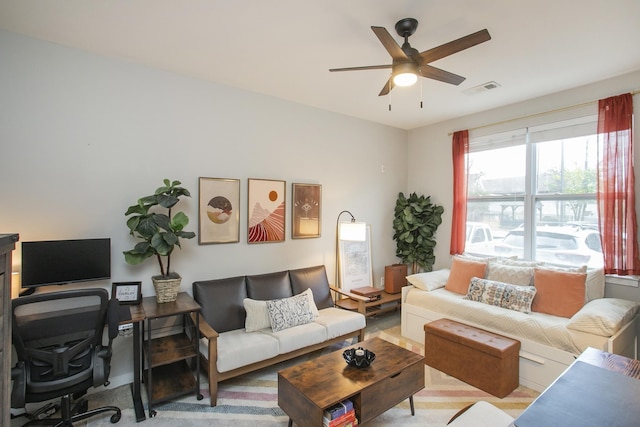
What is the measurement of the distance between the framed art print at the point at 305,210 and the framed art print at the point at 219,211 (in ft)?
2.38

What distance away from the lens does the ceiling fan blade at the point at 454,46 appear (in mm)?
1808

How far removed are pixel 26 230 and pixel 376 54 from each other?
3108 mm

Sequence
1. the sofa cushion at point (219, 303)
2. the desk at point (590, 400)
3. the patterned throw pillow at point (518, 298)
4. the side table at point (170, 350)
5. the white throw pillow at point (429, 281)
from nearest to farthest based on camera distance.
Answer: the desk at point (590, 400)
the side table at point (170, 350)
the sofa cushion at point (219, 303)
the patterned throw pillow at point (518, 298)
the white throw pillow at point (429, 281)

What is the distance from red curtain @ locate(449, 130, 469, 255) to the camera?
4.39 meters

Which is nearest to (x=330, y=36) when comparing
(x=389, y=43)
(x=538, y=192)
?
(x=389, y=43)

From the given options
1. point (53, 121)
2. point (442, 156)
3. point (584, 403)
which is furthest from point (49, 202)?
point (442, 156)

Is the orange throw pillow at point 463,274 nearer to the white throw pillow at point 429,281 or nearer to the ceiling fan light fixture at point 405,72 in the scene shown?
the white throw pillow at point 429,281

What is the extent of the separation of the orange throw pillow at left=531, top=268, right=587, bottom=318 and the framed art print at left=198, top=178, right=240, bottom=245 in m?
3.20

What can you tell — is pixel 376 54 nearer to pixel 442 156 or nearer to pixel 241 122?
pixel 241 122

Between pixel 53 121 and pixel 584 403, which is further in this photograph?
pixel 53 121

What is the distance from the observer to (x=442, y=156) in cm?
471

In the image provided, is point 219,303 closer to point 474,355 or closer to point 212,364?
point 212,364

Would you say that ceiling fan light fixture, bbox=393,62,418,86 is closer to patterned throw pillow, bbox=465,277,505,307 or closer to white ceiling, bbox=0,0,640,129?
white ceiling, bbox=0,0,640,129

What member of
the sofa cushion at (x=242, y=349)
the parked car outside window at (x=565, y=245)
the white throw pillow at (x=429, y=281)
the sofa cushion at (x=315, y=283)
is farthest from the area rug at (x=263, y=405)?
the parked car outside window at (x=565, y=245)
